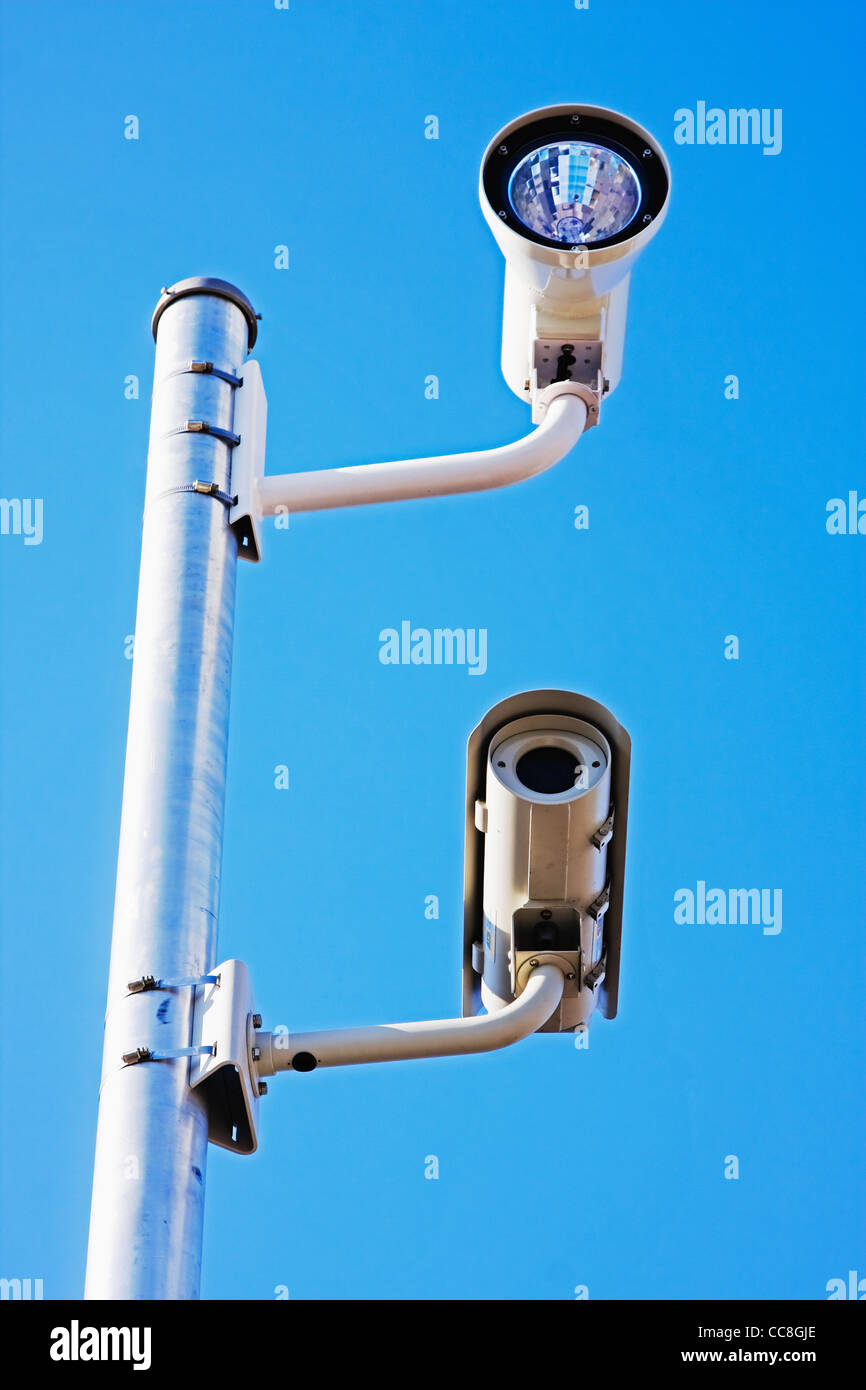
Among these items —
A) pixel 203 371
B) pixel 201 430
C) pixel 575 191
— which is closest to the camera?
pixel 201 430

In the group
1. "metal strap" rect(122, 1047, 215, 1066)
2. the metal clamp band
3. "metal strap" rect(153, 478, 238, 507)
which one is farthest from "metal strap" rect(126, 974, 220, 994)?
the metal clamp band

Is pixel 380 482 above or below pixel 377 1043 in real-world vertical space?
above

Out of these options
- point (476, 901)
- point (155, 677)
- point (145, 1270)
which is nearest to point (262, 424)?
point (155, 677)

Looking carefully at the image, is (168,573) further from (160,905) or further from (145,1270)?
(145,1270)

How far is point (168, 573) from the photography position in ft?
14.4

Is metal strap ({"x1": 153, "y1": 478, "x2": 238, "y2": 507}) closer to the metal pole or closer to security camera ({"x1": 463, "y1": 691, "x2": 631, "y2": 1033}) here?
the metal pole

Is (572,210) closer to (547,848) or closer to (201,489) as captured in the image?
(201,489)

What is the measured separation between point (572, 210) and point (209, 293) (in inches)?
38.6

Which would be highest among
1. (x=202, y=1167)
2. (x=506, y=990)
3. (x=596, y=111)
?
(x=596, y=111)

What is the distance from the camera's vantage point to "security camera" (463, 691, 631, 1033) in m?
4.73

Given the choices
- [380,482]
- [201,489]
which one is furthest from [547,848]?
[201,489]

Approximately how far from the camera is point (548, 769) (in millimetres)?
4906

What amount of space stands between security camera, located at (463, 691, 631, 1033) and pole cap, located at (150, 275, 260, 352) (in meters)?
1.17
